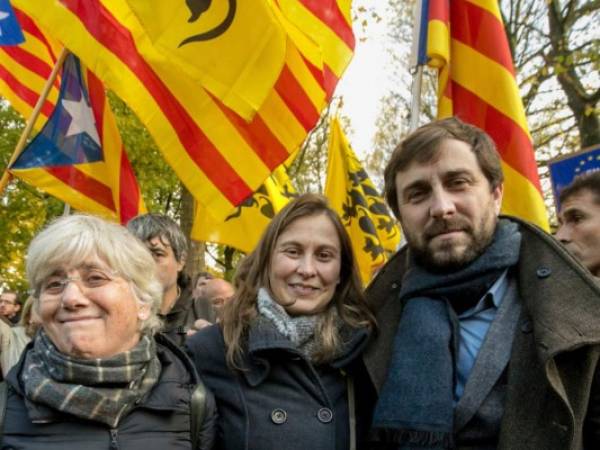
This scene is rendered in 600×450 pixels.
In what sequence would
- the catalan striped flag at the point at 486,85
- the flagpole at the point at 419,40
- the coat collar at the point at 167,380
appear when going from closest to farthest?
the coat collar at the point at 167,380 → the catalan striped flag at the point at 486,85 → the flagpole at the point at 419,40

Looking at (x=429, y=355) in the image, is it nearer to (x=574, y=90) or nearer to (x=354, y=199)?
(x=354, y=199)

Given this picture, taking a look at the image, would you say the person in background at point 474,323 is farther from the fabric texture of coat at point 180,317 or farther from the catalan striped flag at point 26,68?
the catalan striped flag at point 26,68

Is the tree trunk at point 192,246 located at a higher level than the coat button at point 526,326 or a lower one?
higher

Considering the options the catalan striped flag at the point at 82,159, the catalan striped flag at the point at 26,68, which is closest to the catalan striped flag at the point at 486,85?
the catalan striped flag at the point at 82,159

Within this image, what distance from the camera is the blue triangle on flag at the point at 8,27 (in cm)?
481

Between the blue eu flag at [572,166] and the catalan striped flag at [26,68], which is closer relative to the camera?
the blue eu flag at [572,166]

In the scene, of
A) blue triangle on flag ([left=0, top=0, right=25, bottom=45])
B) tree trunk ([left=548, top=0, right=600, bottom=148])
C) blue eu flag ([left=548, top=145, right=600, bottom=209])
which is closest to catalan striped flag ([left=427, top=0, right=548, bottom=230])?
blue eu flag ([left=548, top=145, right=600, bottom=209])

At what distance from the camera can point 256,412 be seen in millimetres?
2529

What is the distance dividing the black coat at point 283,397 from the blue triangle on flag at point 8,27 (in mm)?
3247

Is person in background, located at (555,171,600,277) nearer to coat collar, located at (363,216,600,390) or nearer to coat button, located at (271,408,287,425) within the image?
coat collar, located at (363,216,600,390)

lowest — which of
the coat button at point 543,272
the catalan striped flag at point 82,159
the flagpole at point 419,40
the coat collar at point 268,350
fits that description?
the coat collar at point 268,350

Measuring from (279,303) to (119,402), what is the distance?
30.6 inches

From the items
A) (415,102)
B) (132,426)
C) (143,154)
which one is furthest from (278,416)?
(143,154)

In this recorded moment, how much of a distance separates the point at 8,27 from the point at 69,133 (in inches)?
32.6
